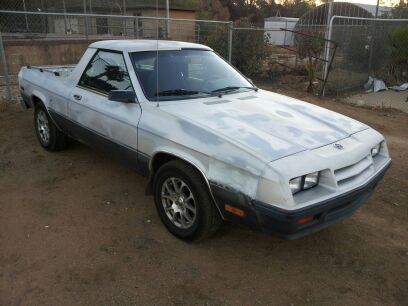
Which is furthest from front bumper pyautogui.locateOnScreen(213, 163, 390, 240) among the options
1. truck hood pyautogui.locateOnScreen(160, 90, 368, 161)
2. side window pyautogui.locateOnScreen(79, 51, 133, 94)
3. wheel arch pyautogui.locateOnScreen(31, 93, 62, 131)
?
wheel arch pyautogui.locateOnScreen(31, 93, 62, 131)

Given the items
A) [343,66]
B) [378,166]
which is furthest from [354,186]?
[343,66]

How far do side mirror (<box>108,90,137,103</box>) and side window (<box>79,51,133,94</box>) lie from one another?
183 mm

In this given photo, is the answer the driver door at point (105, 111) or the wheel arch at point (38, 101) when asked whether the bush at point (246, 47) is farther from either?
the driver door at point (105, 111)

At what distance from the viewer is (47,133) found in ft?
18.2

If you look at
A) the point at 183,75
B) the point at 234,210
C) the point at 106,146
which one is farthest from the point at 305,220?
the point at 106,146

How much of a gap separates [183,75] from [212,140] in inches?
50.7

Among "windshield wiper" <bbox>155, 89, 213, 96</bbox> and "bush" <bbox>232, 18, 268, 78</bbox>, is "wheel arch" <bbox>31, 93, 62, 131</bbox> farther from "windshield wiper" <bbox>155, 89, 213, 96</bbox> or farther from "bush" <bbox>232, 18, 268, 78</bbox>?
"bush" <bbox>232, 18, 268, 78</bbox>

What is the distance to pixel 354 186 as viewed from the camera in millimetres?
3031

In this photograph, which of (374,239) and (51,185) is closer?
(374,239)

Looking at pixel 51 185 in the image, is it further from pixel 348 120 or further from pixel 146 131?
pixel 348 120

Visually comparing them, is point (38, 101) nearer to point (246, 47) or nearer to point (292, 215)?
point (292, 215)

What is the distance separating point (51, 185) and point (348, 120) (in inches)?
131

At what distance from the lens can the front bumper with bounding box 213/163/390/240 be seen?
271cm

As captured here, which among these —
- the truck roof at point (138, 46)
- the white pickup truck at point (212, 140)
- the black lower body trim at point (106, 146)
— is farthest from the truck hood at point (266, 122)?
the truck roof at point (138, 46)
